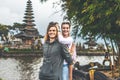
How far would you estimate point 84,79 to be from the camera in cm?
958

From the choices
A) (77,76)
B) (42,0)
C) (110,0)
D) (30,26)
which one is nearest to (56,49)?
(77,76)

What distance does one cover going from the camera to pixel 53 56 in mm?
8195

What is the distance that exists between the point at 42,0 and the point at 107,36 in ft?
15.7

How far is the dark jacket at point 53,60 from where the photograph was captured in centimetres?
815

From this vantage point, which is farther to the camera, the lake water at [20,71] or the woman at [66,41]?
the lake water at [20,71]

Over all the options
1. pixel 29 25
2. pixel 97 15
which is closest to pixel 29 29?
pixel 29 25

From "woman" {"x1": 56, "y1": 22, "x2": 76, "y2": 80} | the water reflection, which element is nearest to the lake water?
the water reflection

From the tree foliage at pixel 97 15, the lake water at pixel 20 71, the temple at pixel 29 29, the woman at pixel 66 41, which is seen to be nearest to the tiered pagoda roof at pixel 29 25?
the temple at pixel 29 29

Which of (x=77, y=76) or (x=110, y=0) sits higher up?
(x=110, y=0)

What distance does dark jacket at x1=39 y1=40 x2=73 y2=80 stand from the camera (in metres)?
8.15

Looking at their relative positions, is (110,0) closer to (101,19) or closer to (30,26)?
(101,19)

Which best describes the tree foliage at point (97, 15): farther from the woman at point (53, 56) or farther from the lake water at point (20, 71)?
the woman at point (53, 56)

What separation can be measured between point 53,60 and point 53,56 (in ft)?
0.22

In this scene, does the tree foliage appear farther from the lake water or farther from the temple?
the temple
